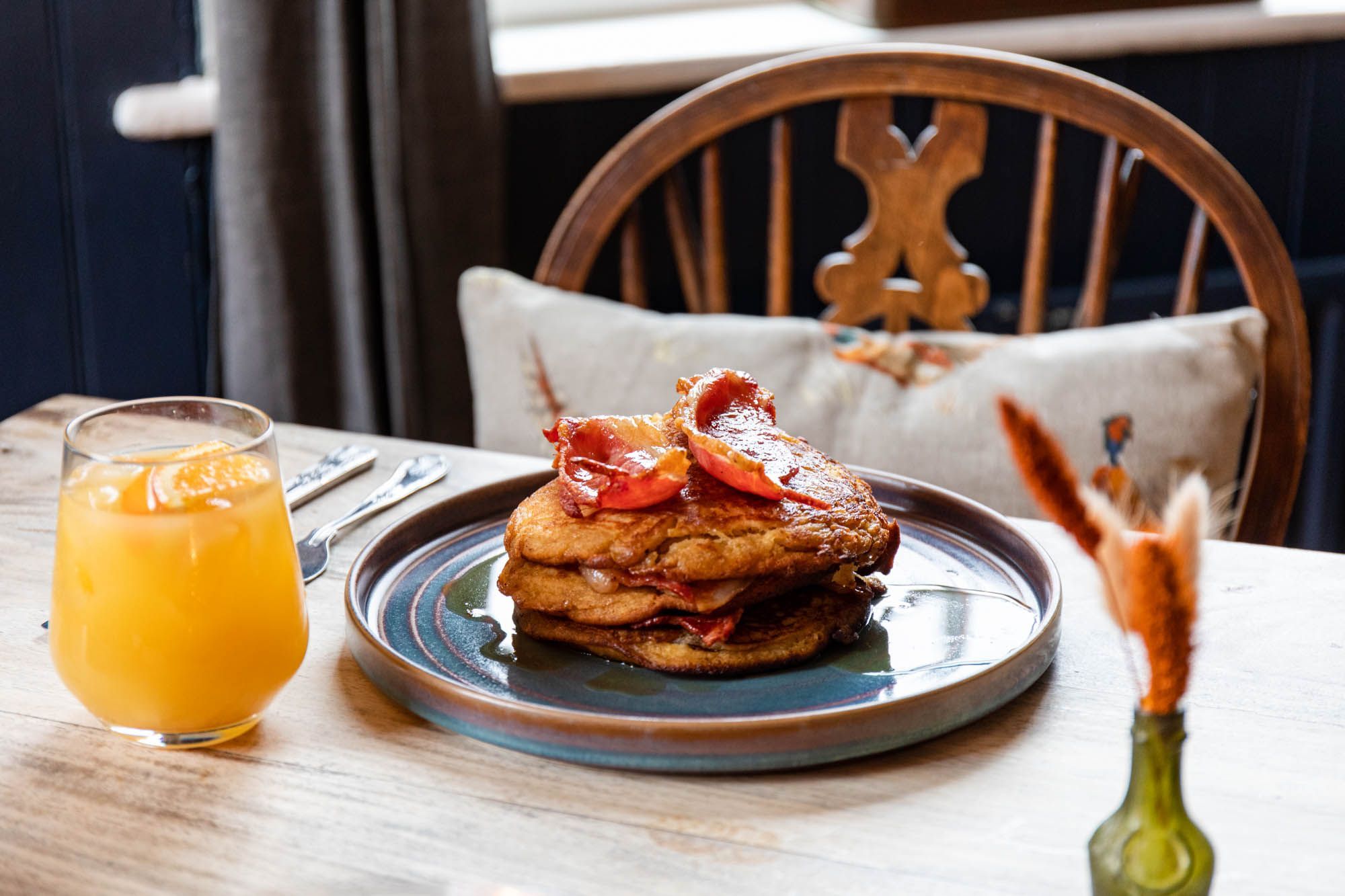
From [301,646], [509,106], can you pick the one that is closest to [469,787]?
[301,646]

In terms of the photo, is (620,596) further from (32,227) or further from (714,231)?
(32,227)

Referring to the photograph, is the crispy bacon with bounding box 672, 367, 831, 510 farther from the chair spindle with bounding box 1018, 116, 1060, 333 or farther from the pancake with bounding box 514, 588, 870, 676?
the chair spindle with bounding box 1018, 116, 1060, 333

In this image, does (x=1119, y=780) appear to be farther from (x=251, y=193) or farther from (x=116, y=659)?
(x=251, y=193)

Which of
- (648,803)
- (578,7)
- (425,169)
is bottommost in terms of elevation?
(648,803)

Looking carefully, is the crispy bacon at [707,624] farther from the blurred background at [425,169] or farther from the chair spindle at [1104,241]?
the blurred background at [425,169]

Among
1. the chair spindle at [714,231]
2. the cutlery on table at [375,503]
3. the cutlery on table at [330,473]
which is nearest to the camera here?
the cutlery on table at [375,503]

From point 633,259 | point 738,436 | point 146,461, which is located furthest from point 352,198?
point 146,461

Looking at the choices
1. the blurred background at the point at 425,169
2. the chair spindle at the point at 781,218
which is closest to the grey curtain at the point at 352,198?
the blurred background at the point at 425,169
